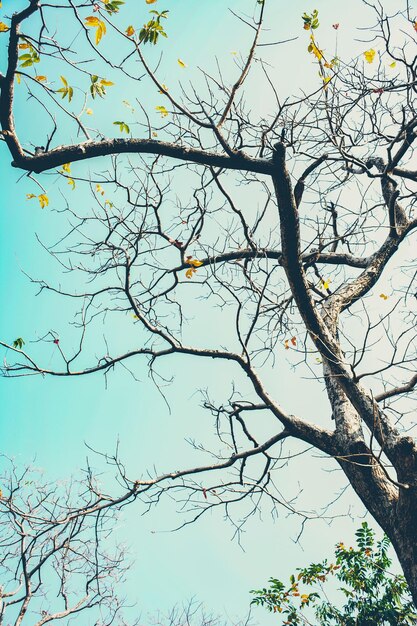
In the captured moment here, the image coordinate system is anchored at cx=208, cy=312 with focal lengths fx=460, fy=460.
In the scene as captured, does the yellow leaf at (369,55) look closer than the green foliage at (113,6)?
No

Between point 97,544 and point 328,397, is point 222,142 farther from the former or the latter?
point 97,544

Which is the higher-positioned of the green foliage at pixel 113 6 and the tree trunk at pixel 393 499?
the green foliage at pixel 113 6

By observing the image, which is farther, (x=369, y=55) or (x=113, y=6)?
(x=369, y=55)

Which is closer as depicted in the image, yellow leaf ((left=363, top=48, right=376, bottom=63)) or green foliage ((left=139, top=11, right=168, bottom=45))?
green foliage ((left=139, top=11, right=168, bottom=45))

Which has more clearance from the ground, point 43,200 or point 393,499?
point 43,200

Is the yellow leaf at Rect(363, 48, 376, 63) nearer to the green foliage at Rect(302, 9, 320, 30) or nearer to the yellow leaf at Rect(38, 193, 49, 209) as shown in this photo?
the green foliage at Rect(302, 9, 320, 30)

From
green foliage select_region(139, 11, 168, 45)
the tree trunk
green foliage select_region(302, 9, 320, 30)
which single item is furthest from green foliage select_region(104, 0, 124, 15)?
→ the tree trunk

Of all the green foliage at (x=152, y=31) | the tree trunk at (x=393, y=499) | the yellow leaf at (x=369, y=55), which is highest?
the yellow leaf at (x=369, y=55)

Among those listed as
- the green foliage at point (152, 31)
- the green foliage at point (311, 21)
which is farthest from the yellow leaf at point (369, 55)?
the green foliage at point (152, 31)

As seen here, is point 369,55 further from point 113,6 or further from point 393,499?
point 393,499

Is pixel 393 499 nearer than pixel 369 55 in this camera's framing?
Yes

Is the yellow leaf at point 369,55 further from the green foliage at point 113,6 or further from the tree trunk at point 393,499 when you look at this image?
the tree trunk at point 393,499

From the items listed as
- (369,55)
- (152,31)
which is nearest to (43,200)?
(152,31)

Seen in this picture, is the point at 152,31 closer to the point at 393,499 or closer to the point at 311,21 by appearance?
the point at 311,21
